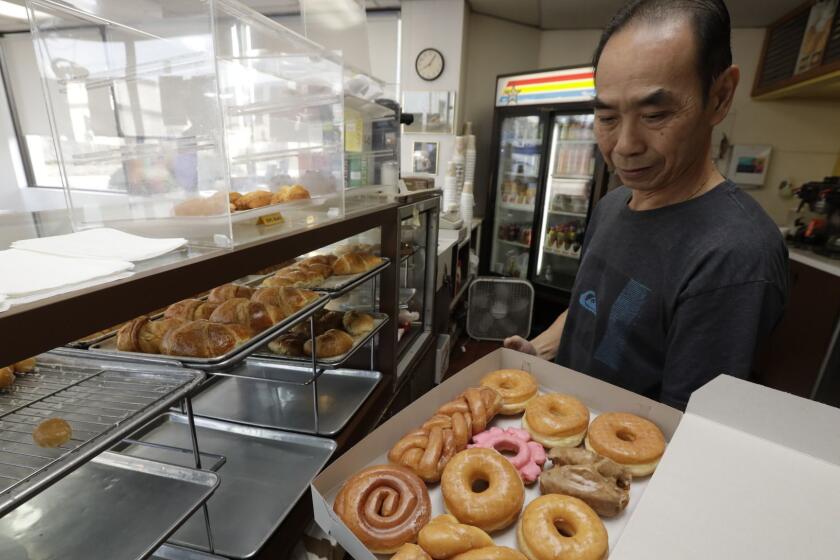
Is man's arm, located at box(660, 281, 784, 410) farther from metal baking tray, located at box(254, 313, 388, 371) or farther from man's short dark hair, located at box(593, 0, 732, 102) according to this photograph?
metal baking tray, located at box(254, 313, 388, 371)

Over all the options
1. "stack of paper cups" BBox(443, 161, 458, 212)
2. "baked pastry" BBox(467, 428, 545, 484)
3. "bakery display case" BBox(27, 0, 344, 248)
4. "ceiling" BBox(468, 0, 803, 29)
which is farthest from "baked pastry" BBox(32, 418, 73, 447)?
"ceiling" BBox(468, 0, 803, 29)

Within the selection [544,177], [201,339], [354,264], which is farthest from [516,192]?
[201,339]

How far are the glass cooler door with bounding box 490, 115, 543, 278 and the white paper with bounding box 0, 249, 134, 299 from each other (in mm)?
4709

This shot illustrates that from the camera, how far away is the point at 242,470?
1258 mm

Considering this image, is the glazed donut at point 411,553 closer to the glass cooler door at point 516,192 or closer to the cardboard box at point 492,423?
the cardboard box at point 492,423

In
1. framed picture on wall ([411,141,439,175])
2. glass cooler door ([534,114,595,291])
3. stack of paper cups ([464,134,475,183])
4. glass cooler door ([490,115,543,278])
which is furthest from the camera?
framed picture on wall ([411,141,439,175])

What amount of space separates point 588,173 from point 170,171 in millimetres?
4428

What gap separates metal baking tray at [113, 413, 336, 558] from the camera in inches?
41.0

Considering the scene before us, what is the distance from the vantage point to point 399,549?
70cm

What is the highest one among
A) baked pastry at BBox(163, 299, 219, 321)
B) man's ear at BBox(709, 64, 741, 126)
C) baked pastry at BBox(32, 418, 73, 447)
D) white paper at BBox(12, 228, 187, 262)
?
man's ear at BBox(709, 64, 741, 126)

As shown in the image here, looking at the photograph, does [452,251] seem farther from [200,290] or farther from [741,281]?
[200,290]

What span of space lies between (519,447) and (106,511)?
1050 millimetres

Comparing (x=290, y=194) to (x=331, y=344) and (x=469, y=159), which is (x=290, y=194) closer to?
(x=331, y=344)

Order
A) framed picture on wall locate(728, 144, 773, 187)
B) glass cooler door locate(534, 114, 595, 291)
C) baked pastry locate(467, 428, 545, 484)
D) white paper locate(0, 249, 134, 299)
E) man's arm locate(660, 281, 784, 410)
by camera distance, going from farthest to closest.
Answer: framed picture on wall locate(728, 144, 773, 187)
glass cooler door locate(534, 114, 595, 291)
man's arm locate(660, 281, 784, 410)
baked pastry locate(467, 428, 545, 484)
white paper locate(0, 249, 134, 299)
